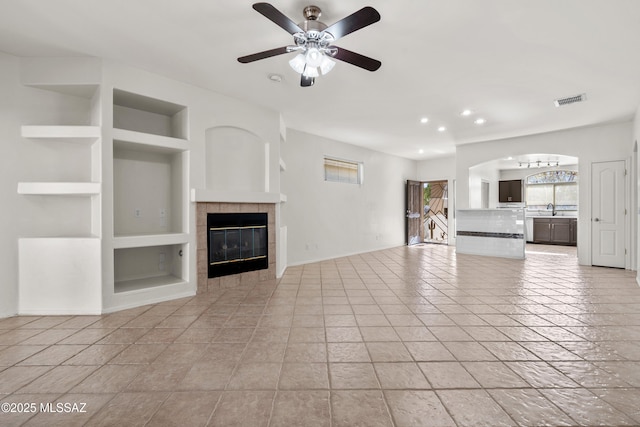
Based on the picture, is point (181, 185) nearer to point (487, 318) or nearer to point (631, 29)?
point (487, 318)

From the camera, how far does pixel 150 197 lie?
4.32 metres

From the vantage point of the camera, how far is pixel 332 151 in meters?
7.42

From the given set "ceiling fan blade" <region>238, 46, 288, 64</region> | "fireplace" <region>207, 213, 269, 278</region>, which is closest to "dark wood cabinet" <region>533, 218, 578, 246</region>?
"fireplace" <region>207, 213, 269, 278</region>

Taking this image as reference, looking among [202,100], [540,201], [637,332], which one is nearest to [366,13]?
[202,100]

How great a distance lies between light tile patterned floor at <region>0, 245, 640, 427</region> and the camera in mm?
1710

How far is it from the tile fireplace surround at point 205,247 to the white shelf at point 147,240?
25 centimetres

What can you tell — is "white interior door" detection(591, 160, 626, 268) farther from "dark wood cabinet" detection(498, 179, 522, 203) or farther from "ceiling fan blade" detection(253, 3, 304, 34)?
"ceiling fan blade" detection(253, 3, 304, 34)

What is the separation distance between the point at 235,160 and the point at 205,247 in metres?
1.43

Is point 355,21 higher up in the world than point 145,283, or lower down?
higher up

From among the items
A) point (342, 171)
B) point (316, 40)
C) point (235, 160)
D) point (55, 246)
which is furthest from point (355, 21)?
point (342, 171)

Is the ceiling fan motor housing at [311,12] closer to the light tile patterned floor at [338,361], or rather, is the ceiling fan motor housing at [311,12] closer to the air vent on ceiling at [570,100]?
the light tile patterned floor at [338,361]

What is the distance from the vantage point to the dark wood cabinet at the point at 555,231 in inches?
378

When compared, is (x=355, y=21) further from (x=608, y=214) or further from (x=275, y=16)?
(x=608, y=214)

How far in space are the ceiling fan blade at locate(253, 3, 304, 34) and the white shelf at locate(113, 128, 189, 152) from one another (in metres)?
2.35
